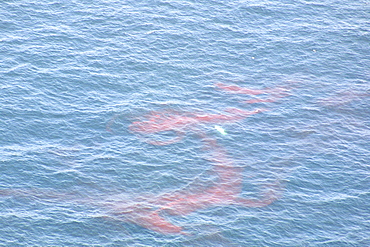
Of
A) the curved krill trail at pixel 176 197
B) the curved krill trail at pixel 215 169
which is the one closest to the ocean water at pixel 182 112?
the curved krill trail at pixel 176 197

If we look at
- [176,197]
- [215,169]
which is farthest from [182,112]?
[176,197]

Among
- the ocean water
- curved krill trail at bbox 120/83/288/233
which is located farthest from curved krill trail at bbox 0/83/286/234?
the ocean water

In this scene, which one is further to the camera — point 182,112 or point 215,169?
point 182,112

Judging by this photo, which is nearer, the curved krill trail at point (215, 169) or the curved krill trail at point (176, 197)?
the curved krill trail at point (176, 197)

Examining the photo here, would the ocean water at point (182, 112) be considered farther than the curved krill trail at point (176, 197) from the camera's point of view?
No

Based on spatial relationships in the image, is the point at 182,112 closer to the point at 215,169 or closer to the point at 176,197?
the point at 215,169

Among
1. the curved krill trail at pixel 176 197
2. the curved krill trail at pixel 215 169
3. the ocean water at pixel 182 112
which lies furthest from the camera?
the curved krill trail at pixel 215 169

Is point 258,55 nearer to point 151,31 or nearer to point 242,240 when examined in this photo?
point 151,31

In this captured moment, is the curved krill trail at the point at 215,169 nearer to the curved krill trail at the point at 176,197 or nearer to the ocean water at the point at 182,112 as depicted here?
the curved krill trail at the point at 176,197

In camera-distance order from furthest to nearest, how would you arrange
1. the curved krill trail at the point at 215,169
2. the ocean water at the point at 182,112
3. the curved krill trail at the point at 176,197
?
the curved krill trail at the point at 215,169 → the curved krill trail at the point at 176,197 → the ocean water at the point at 182,112
